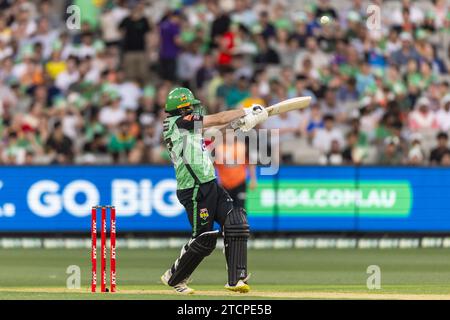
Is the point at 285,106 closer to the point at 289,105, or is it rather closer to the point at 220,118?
the point at 289,105

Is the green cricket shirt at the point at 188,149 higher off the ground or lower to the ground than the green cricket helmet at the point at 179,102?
lower

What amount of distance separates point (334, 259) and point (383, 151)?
161 inches

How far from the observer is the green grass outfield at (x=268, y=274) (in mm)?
12891

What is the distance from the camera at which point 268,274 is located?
16.0m

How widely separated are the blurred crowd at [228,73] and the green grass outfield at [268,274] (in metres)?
2.60

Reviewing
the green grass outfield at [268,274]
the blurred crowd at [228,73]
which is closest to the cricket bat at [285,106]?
the green grass outfield at [268,274]

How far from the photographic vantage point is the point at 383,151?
71.3 ft

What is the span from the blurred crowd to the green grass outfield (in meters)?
2.60

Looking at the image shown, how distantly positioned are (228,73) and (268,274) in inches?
289

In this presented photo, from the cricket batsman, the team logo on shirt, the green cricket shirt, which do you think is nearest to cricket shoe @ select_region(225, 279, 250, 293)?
the cricket batsman

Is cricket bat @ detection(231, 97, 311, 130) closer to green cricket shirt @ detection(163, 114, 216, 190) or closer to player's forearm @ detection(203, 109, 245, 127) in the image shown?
player's forearm @ detection(203, 109, 245, 127)

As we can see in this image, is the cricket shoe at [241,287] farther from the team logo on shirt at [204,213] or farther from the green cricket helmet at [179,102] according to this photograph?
the green cricket helmet at [179,102]

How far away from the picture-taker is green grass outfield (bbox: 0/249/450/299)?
42.3 feet
